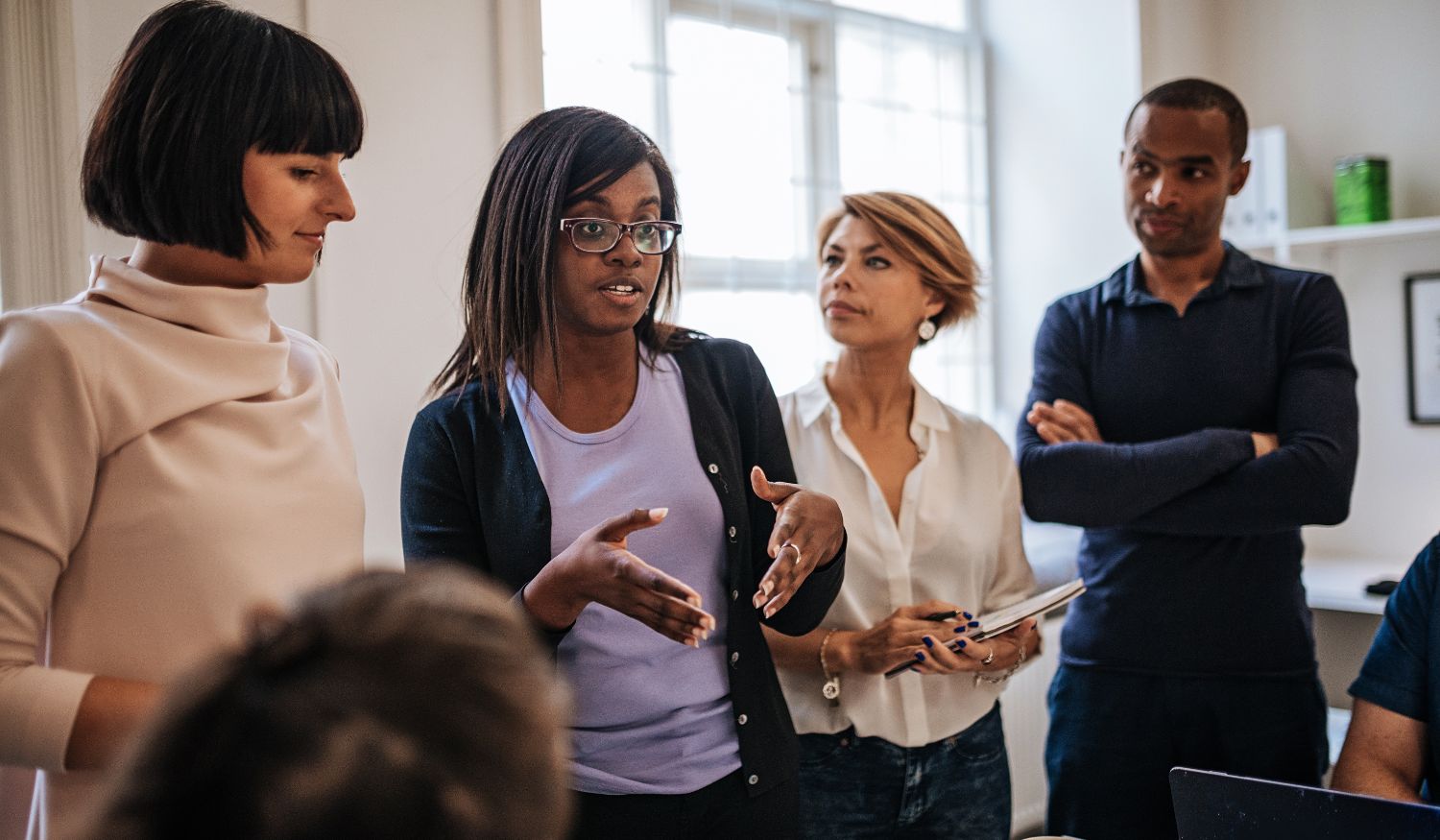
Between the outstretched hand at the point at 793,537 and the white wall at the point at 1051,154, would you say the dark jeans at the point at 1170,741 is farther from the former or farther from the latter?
the white wall at the point at 1051,154

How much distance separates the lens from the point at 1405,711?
159cm

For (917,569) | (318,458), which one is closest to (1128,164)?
(917,569)

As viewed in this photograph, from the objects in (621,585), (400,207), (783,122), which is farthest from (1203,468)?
(783,122)

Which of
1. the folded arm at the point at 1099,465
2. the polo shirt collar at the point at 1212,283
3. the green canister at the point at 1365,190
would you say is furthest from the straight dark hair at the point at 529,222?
the green canister at the point at 1365,190

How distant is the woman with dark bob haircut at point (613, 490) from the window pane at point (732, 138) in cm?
168

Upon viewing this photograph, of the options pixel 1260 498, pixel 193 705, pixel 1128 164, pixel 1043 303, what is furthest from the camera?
pixel 1043 303

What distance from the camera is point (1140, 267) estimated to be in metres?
2.19

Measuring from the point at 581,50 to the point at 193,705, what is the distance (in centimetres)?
266

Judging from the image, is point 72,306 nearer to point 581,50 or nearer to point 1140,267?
point 1140,267

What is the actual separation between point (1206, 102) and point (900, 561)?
3.33ft

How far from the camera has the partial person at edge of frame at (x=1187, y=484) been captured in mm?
1956

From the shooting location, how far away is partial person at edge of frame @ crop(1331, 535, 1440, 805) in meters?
1.58

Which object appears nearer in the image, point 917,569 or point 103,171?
point 103,171

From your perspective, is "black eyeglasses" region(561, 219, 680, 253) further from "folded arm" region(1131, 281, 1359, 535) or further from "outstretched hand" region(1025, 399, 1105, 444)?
"folded arm" region(1131, 281, 1359, 535)
